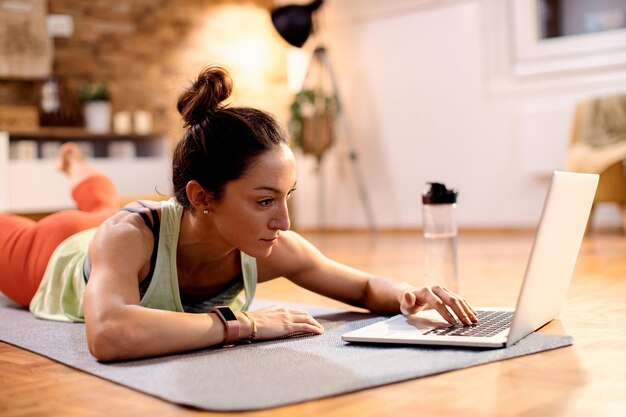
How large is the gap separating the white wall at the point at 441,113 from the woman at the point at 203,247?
3.58m

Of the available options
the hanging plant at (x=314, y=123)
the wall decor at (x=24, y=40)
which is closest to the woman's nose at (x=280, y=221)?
the wall decor at (x=24, y=40)

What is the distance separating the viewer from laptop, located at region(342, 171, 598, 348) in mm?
1490

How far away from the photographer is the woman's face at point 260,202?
1.61 meters

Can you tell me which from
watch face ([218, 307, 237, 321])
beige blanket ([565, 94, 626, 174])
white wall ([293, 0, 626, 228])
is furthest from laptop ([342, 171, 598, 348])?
white wall ([293, 0, 626, 228])

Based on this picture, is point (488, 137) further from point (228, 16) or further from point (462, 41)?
point (228, 16)

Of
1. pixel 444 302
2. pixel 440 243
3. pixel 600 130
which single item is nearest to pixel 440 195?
pixel 440 243

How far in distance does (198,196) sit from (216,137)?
0.12 meters

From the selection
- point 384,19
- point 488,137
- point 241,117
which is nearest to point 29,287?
point 241,117

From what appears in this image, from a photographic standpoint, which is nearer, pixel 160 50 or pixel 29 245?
pixel 29 245

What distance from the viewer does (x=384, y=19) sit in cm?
605

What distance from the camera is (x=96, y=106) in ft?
17.9

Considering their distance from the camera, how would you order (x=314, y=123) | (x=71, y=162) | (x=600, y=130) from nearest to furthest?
(x=71, y=162) < (x=600, y=130) < (x=314, y=123)

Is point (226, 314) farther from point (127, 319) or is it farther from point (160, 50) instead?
point (160, 50)

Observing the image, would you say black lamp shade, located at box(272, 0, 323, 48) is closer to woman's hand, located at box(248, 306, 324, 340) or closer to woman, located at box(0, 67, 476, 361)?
woman, located at box(0, 67, 476, 361)
